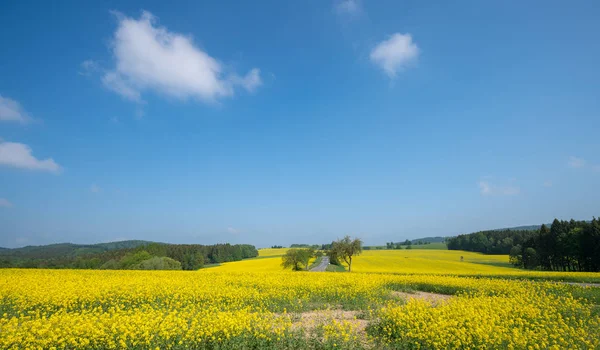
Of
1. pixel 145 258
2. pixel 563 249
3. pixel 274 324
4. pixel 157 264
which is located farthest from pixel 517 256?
pixel 145 258

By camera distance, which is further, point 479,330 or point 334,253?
point 334,253

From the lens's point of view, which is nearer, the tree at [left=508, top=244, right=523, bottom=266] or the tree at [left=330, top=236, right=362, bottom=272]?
the tree at [left=330, top=236, right=362, bottom=272]

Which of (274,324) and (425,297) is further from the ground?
(274,324)

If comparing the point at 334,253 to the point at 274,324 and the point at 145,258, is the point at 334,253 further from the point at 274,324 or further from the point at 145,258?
the point at 274,324

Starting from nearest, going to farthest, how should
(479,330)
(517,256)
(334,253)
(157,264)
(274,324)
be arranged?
(479,330), (274,324), (157,264), (334,253), (517,256)

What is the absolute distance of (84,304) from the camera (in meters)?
13.6

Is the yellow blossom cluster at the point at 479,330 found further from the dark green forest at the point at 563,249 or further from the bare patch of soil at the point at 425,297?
the dark green forest at the point at 563,249

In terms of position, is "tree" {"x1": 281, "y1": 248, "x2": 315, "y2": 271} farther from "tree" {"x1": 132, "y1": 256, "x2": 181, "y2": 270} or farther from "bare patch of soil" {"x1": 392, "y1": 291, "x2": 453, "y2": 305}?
"bare patch of soil" {"x1": 392, "y1": 291, "x2": 453, "y2": 305}

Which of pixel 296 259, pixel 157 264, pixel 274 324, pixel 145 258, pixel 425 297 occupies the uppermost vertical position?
pixel 274 324

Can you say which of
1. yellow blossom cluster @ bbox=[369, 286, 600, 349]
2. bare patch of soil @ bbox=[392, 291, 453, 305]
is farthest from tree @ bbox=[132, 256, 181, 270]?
yellow blossom cluster @ bbox=[369, 286, 600, 349]

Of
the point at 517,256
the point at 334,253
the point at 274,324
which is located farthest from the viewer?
the point at 517,256

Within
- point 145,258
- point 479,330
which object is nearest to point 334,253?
point 145,258

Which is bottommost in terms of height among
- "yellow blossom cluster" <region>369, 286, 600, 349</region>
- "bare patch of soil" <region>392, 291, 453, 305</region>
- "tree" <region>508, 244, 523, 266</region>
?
"tree" <region>508, 244, 523, 266</region>

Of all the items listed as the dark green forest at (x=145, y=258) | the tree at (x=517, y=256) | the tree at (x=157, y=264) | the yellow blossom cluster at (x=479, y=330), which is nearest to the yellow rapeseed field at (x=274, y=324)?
the yellow blossom cluster at (x=479, y=330)
